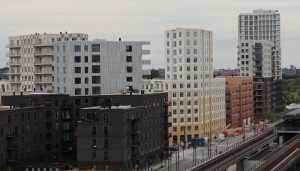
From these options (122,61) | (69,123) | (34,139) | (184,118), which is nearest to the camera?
(34,139)

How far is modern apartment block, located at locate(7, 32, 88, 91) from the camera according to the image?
183512mm

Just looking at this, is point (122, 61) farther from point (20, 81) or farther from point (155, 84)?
point (20, 81)

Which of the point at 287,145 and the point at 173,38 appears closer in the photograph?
the point at 287,145

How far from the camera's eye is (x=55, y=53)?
6024 inches

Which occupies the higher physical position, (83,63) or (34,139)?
(83,63)

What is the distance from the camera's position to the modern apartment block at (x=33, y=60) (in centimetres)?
18351

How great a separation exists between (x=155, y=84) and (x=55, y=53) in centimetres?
3499

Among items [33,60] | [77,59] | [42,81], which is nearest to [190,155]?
[77,59]

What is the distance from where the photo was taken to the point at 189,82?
587 feet


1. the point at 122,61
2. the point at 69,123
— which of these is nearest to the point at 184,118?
the point at 122,61

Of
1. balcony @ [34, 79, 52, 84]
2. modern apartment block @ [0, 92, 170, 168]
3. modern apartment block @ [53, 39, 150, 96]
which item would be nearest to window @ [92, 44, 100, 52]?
modern apartment block @ [53, 39, 150, 96]

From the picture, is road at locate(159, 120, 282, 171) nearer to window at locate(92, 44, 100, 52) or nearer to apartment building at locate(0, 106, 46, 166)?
apartment building at locate(0, 106, 46, 166)

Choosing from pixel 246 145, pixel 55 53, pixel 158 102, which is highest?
pixel 55 53

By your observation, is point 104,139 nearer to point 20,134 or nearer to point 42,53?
point 20,134
